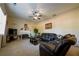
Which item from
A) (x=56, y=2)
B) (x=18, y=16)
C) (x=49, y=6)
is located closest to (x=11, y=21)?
(x=18, y=16)

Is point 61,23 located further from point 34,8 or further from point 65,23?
point 34,8

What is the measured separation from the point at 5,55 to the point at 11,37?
1.32 ft

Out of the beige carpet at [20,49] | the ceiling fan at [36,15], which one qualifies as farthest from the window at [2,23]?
the ceiling fan at [36,15]

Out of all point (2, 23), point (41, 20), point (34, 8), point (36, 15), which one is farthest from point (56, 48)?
point (2, 23)

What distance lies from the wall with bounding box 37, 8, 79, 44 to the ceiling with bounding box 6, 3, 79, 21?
118 mm

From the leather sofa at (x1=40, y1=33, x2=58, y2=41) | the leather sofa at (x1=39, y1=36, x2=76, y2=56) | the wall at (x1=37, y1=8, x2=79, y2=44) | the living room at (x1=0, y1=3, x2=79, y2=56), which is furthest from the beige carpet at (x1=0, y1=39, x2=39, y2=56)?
the wall at (x1=37, y1=8, x2=79, y2=44)

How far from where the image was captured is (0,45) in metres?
2.49

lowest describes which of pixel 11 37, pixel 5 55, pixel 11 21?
pixel 5 55

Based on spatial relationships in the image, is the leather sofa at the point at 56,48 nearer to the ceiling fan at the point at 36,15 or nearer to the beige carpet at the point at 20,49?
the beige carpet at the point at 20,49

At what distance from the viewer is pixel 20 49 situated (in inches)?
98.7

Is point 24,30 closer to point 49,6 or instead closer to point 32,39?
point 32,39

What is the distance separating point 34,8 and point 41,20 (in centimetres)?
32

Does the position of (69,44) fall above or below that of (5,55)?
above

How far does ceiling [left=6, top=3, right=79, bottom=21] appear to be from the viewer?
2.53m
